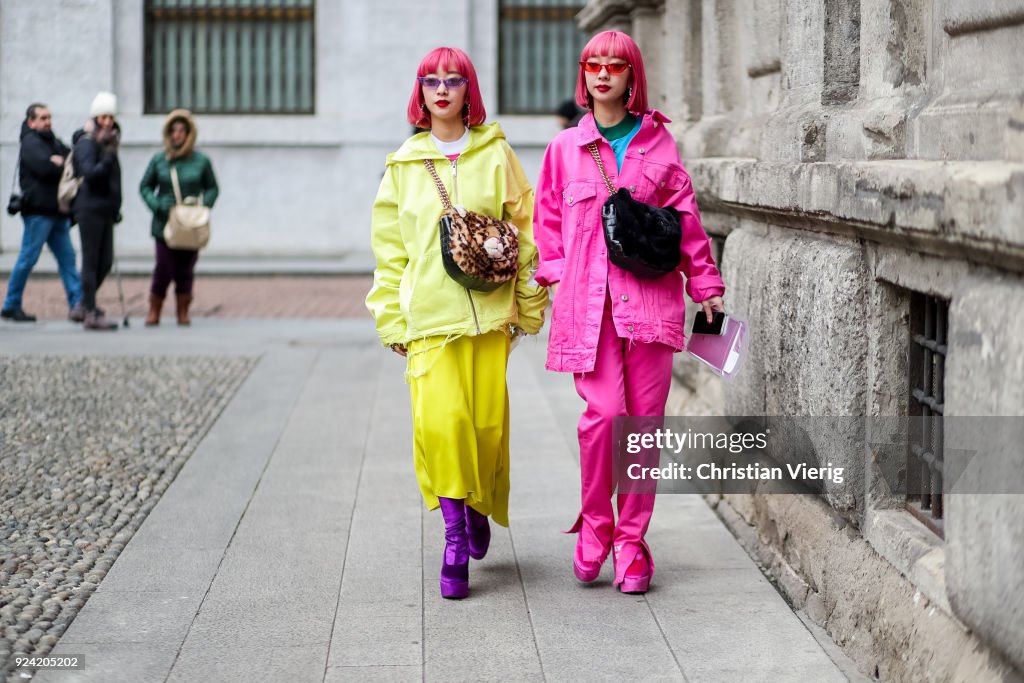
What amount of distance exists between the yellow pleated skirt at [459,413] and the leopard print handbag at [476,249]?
250 mm

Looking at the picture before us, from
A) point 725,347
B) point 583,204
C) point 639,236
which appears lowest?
point 725,347

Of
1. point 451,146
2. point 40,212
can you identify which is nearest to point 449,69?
point 451,146

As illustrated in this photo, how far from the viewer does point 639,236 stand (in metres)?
4.77

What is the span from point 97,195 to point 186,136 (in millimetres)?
833

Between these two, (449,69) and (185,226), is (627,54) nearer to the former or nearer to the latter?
(449,69)

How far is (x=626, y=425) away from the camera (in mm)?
5023

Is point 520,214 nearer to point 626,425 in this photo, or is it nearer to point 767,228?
point 626,425

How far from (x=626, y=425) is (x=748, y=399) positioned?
0.95 metres

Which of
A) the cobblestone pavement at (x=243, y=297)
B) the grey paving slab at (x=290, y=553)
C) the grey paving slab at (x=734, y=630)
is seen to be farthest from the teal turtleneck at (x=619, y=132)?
the cobblestone pavement at (x=243, y=297)

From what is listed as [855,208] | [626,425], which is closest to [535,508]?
[626,425]

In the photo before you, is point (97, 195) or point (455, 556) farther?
point (97, 195)

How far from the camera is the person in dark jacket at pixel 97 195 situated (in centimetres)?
→ 1154

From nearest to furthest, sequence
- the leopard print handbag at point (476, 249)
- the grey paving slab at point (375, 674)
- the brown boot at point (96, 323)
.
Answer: the grey paving slab at point (375, 674) → the leopard print handbag at point (476, 249) → the brown boot at point (96, 323)

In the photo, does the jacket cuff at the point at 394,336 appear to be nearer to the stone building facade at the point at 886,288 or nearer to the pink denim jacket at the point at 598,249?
the pink denim jacket at the point at 598,249
